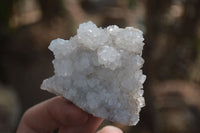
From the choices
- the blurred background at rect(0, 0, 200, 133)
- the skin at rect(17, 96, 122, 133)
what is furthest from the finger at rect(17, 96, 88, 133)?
the blurred background at rect(0, 0, 200, 133)

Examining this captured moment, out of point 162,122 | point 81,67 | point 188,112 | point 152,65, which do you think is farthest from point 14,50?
point 81,67

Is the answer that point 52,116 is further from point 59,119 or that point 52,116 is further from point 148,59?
point 148,59

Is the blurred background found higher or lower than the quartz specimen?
lower

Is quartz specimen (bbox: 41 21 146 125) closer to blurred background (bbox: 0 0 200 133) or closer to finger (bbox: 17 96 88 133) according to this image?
finger (bbox: 17 96 88 133)

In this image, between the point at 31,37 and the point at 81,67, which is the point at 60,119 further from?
the point at 31,37

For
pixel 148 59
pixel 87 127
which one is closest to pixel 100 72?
pixel 87 127
